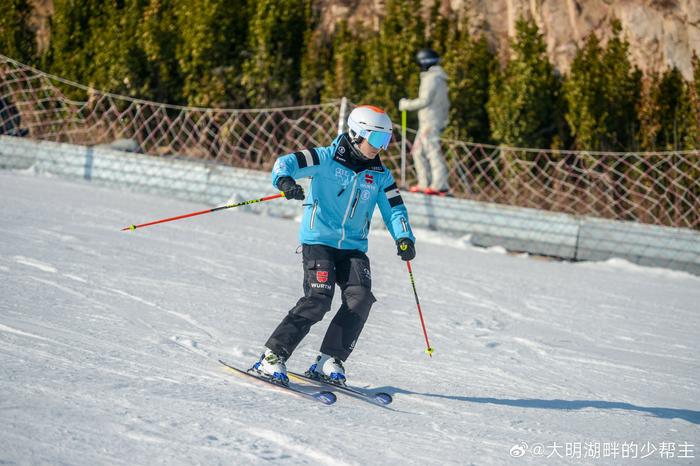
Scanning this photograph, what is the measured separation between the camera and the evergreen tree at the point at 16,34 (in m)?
14.3

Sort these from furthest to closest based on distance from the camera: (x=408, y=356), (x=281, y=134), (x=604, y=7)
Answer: (x=604, y=7) → (x=281, y=134) → (x=408, y=356)

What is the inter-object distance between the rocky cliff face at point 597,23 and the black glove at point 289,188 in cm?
864

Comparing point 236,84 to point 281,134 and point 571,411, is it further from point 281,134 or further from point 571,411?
point 571,411

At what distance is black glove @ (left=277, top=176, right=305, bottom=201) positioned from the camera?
4.37m

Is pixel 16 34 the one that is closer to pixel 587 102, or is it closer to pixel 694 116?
pixel 587 102

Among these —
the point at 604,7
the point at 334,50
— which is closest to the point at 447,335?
the point at 334,50

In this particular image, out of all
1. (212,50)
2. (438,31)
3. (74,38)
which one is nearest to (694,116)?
(438,31)

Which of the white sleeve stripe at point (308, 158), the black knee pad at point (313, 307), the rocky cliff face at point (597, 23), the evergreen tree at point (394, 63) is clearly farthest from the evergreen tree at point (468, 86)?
the black knee pad at point (313, 307)

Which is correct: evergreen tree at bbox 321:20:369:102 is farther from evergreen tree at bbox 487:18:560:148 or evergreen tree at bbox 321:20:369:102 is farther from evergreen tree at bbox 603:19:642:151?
evergreen tree at bbox 603:19:642:151

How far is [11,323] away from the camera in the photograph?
4.68 meters

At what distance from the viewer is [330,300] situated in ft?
14.7

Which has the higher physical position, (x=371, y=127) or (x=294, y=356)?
(x=371, y=127)

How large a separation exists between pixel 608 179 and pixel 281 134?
4.60 meters

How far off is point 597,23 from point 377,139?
951 cm
